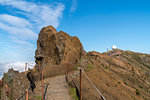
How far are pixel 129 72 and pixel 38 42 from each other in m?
20.6

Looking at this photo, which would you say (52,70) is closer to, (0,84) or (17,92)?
(17,92)

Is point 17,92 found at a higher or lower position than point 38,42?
lower

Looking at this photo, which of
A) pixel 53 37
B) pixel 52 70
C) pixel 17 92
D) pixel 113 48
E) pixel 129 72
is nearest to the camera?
pixel 17 92

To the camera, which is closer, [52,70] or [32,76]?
[32,76]

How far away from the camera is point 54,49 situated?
1922 cm

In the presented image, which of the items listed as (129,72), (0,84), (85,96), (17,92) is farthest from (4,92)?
(129,72)

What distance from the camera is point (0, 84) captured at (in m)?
15.9

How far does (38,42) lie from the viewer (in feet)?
69.4

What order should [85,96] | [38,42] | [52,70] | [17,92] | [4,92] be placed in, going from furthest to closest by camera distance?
[38,42] → [52,70] → [4,92] → [17,92] → [85,96]

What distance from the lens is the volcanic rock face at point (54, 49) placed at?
18219mm

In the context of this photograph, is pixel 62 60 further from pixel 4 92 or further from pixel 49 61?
pixel 4 92

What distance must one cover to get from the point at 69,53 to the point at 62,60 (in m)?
1.63

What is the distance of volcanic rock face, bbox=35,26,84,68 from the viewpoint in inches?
A: 717

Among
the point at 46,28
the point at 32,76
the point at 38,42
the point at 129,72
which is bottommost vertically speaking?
the point at 129,72
